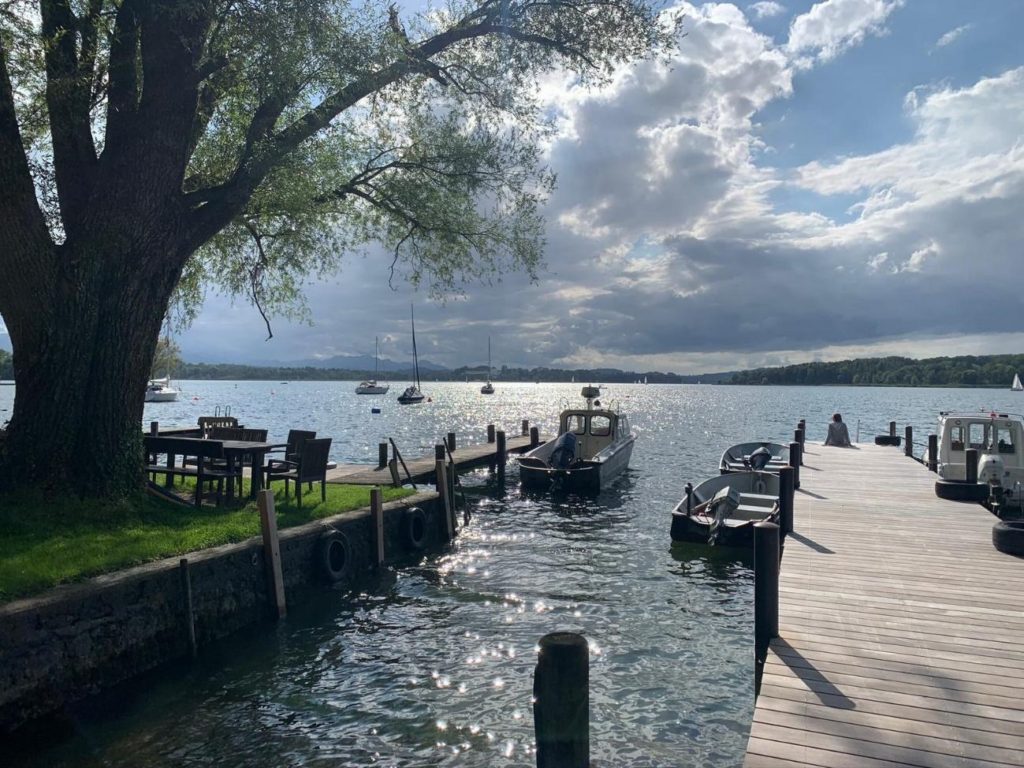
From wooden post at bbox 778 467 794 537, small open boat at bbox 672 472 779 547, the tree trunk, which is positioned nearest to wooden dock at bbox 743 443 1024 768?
wooden post at bbox 778 467 794 537

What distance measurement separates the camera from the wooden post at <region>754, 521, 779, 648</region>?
6.67 meters

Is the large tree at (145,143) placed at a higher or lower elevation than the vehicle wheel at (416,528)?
higher

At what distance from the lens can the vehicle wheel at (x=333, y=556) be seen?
451 inches

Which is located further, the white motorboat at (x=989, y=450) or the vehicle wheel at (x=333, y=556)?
the white motorboat at (x=989, y=450)

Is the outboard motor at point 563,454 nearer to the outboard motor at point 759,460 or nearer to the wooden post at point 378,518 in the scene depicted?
the outboard motor at point 759,460

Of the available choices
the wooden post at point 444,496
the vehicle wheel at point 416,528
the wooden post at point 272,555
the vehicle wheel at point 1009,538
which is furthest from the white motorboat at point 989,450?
the wooden post at point 272,555

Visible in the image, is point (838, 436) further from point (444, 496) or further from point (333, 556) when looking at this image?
point (333, 556)

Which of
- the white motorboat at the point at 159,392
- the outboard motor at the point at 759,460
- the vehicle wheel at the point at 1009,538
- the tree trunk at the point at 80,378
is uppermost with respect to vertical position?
the tree trunk at the point at 80,378

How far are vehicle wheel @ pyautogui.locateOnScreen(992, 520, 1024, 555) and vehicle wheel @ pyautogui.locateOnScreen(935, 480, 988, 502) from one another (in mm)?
4780

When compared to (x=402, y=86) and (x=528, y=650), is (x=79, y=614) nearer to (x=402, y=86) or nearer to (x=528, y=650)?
(x=528, y=650)

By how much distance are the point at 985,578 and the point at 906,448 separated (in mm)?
24200

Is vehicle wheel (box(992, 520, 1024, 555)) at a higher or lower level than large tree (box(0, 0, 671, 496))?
lower

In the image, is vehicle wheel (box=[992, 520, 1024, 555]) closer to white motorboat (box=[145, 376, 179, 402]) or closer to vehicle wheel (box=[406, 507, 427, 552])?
vehicle wheel (box=[406, 507, 427, 552])

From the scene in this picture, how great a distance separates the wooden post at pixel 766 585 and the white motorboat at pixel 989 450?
10.7 m
